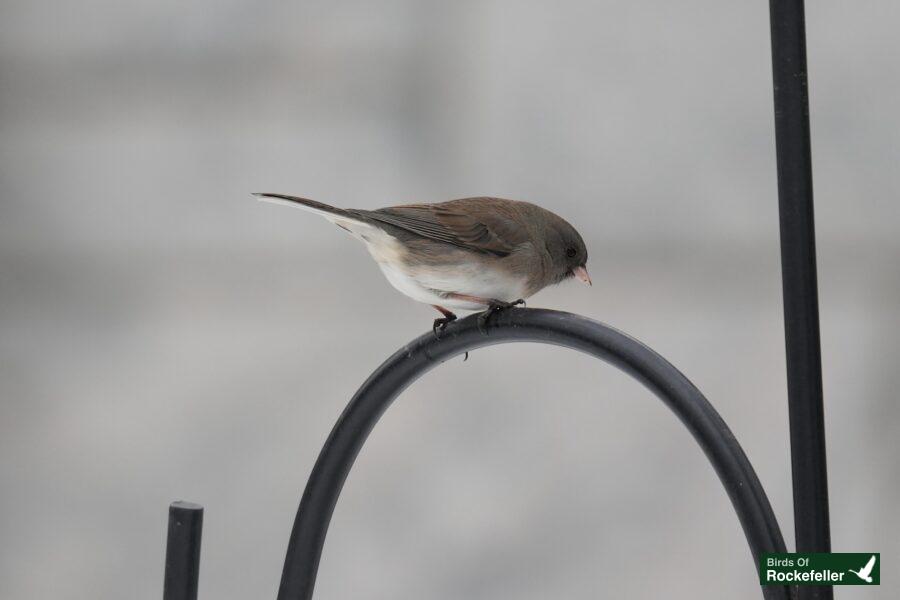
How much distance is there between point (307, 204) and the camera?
2.17 feet

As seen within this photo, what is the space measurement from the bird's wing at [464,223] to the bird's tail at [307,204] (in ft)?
0.29

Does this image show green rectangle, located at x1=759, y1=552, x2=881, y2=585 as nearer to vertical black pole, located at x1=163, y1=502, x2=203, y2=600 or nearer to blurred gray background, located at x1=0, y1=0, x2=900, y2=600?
vertical black pole, located at x1=163, y1=502, x2=203, y2=600

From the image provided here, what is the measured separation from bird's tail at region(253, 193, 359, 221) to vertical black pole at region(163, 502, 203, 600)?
22 cm

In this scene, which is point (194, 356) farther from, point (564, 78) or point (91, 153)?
point (564, 78)

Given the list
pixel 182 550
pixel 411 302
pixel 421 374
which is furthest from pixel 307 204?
pixel 411 302

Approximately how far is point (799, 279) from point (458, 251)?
0.47 m

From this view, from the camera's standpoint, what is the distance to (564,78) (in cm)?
156

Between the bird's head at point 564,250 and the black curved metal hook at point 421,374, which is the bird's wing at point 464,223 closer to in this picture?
the bird's head at point 564,250

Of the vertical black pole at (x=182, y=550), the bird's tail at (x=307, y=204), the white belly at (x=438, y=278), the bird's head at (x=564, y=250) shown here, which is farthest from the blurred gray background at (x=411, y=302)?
the vertical black pole at (x=182, y=550)

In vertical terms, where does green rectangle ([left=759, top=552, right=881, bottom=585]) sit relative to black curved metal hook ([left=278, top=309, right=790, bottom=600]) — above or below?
below

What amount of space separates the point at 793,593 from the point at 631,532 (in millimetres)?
1078

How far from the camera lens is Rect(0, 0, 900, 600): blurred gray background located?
60.7 inches

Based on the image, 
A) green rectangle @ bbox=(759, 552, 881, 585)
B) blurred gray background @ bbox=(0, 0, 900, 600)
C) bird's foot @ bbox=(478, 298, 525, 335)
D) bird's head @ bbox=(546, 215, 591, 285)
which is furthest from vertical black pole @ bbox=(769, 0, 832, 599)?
blurred gray background @ bbox=(0, 0, 900, 600)

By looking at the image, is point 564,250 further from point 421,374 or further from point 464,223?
point 421,374
